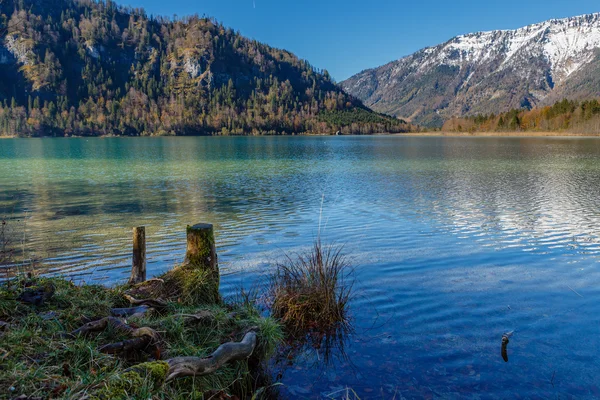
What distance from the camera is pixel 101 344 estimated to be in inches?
200

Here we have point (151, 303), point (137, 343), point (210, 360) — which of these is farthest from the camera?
point (151, 303)

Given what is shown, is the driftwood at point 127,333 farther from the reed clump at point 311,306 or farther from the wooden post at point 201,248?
the reed clump at point 311,306

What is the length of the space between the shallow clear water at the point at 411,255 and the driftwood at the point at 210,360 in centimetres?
88

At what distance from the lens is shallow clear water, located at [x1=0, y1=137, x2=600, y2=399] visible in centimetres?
627

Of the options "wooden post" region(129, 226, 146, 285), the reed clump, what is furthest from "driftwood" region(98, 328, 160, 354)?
"wooden post" region(129, 226, 146, 285)

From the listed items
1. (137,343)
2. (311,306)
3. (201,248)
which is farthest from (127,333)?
(311,306)

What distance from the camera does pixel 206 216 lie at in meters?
19.1

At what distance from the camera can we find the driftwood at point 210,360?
465 cm

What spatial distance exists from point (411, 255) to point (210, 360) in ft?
28.1

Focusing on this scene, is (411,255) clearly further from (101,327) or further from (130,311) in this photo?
(101,327)

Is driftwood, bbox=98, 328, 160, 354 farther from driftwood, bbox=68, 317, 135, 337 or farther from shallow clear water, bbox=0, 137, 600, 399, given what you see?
shallow clear water, bbox=0, 137, 600, 399

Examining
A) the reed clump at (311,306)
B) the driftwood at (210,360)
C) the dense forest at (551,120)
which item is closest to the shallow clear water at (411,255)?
the reed clump at (311,306)

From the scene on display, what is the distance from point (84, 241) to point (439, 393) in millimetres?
12142

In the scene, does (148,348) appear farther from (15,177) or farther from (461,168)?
(461,168)
